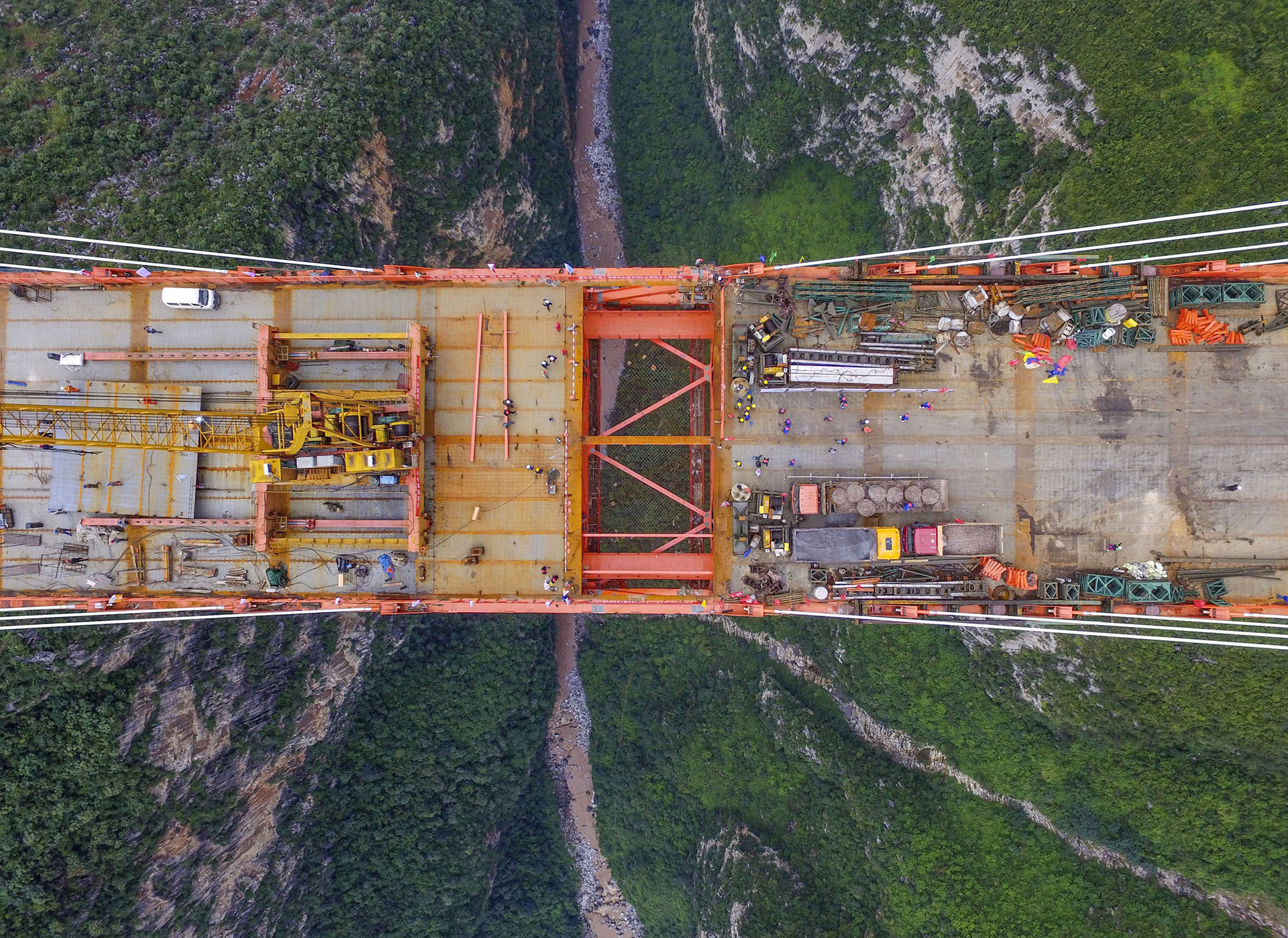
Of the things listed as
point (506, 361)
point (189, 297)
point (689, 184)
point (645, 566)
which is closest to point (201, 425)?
point (189, 297)

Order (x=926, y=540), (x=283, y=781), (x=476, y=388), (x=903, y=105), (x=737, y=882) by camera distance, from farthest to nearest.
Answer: (x=737, y=882)
(x=903, y=105)
(x=283, y=781)
(x=476, y=388)
(x=926, y=540)

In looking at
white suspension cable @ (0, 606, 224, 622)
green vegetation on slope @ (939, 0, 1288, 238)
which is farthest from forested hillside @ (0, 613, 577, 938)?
green vegetation on slope @ (939, 0, 1288, 238)

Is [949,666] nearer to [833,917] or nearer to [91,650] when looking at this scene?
[833,917]

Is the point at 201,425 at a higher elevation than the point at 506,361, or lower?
lower

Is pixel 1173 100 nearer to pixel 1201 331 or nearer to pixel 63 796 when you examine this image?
pixel 1201 331

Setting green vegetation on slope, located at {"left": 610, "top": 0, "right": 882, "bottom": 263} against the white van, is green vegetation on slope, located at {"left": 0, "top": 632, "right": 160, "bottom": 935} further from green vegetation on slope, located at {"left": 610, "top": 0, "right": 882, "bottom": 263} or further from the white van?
green vegetation on slope, located at {"left": 610, "top": 0, "right": 882, "bottom": 263}

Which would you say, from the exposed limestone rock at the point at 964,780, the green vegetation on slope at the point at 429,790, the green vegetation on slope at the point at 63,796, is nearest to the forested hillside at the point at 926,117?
the exposed limestone rock at the point at 964,780
